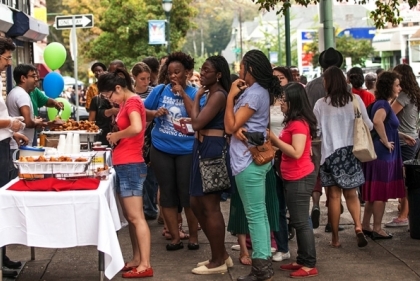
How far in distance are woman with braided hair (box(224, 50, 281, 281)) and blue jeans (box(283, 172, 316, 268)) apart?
38cm

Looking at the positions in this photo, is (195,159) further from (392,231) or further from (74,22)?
(74,22)

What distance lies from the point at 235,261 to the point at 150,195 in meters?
2.94

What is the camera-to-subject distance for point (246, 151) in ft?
22.7

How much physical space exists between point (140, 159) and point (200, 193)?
61 centimetres

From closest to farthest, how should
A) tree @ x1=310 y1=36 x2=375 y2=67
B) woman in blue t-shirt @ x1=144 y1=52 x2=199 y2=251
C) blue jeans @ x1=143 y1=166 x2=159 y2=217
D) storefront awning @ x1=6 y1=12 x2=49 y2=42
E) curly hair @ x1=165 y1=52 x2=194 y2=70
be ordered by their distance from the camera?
curly hair @ x1=165 y1=52 x2=194 y2=70, woman in blue t-shirt @ x1=144 y1=52 x2=199 y2=251, blue jeans @ x1=143 y1=166 x2=159 y2=217, storefront awning @ x1=6 y1=12 x2=49 y2=42, tree @ x1=310 y1=36 x2=375 y2=67

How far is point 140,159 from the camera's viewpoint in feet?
24.0

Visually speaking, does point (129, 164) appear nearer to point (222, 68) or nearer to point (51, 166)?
point (51, 166)

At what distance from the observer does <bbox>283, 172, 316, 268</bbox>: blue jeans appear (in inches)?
288

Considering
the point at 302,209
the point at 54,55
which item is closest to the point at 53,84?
the point at 54,55

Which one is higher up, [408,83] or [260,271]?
[408,83]

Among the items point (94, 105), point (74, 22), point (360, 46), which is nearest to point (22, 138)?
point (94, 105)

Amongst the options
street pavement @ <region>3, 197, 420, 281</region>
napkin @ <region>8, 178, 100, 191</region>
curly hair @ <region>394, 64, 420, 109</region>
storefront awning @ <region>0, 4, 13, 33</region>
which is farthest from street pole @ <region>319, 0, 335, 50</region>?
napkin @ <region>8, 178, 100, 191</region>

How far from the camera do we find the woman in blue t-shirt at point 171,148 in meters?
8.23

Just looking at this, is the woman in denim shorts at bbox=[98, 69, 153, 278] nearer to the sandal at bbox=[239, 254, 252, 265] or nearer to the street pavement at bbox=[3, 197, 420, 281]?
the street pavement at bbox=[3, 197, 420, 281]
